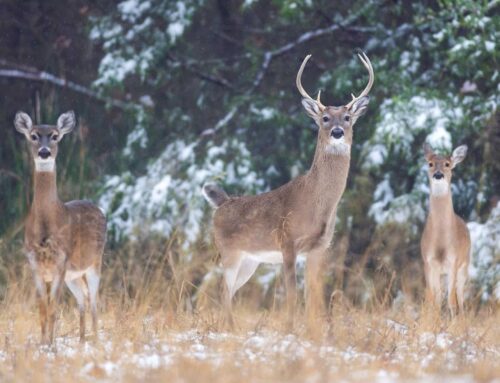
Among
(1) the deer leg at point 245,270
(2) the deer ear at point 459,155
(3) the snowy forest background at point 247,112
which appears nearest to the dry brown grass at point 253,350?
(1) the deer leg at point 245,270

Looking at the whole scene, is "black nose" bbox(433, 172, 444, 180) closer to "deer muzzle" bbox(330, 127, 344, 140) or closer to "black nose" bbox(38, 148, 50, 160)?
"deer muzzle" bbox(330, 127, 344, 140)

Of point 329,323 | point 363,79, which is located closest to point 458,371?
point 329,323

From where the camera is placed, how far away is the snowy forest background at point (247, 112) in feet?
38.1

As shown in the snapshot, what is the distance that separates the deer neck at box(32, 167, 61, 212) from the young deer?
330 cm

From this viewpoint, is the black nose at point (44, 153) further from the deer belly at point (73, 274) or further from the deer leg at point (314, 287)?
the deer leg at point (314, 287)

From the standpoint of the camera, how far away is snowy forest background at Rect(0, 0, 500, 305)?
11.6m

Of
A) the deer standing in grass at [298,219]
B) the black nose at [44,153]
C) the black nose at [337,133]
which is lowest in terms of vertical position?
the deer standing in grass at [298,219]

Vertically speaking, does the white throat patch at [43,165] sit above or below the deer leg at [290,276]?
above

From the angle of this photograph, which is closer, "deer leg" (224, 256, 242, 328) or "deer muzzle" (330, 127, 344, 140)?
"deer muzzle" (330, 127, 344, 140)

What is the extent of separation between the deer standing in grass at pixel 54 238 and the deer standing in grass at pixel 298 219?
0.97m

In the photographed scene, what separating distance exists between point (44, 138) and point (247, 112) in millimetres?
5226

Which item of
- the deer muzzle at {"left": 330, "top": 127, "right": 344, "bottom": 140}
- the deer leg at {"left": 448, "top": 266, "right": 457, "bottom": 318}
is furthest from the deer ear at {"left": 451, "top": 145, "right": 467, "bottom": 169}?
the deer muzzle at {"left": 330, "top": 127, "right": 344, "bottom": 140}

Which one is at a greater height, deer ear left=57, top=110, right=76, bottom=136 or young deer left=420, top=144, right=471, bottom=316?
deer ear left=57, top=110, right=76, bottom=136

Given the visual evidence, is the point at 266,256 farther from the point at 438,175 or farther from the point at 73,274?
the point at 438,175
